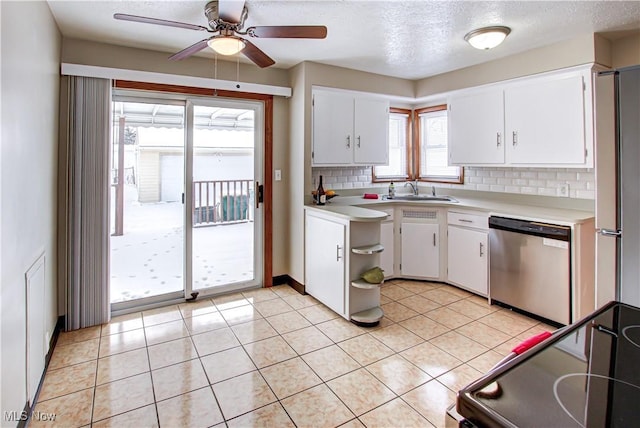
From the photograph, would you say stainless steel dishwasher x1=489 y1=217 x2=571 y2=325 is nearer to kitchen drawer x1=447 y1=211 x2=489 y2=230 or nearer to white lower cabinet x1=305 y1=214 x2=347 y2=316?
kitchen drawer x1=447 y1=211 x2=489 y2=230

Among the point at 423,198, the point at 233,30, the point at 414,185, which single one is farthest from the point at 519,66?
the point at 233,30

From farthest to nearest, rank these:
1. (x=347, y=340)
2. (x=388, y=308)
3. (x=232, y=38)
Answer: (x=388, y=308) < (x=347, y=340) < (x=232, y=38)

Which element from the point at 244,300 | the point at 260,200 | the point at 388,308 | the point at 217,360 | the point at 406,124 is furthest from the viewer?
the point at 406,124

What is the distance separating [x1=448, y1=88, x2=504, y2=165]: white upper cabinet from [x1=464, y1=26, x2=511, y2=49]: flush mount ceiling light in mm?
849

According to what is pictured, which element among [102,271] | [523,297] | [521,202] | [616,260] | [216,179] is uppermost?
[216,179]

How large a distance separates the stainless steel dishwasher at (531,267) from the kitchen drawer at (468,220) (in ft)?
0.46

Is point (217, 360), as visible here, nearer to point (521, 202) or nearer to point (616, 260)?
point (616, 260)

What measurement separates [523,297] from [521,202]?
112 cm

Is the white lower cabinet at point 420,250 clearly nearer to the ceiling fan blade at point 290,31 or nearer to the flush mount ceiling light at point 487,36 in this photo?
the flush mount ceiling light at point 487,36

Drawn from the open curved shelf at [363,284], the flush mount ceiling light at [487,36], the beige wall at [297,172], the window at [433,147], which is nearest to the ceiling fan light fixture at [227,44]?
the beige wall at [297,172]

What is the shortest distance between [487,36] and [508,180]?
1.71 metres

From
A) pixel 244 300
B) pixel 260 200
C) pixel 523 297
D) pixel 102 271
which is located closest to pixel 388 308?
pixel 523 297

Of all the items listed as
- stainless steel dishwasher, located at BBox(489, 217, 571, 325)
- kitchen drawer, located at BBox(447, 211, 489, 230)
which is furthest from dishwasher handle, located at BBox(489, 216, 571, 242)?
kitchen drawer, located at BBox(447, 211, 489, 230)

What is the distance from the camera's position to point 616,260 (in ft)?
7.06
